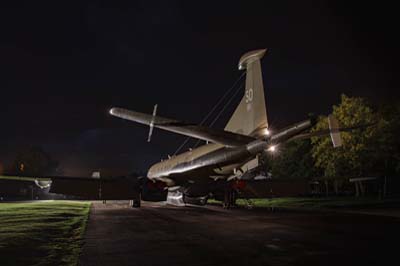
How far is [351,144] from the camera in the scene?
135 ft

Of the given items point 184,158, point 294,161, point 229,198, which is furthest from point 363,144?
point 184,158

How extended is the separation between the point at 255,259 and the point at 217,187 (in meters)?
17.5

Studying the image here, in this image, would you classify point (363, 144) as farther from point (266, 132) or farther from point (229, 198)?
point (266, 132)

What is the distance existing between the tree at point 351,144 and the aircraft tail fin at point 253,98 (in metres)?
22.3

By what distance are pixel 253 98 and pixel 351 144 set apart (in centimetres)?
2374

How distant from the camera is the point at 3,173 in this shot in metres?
30.8

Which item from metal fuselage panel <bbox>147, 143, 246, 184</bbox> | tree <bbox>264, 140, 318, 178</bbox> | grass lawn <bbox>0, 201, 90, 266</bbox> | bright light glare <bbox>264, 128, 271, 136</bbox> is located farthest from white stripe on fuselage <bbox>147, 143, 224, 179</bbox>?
tree <bbox>264, 140, 318, 178</bbox>

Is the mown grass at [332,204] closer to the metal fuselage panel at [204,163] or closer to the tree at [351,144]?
the tree at [351,144]

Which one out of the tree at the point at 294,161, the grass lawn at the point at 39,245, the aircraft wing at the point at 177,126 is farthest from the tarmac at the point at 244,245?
the tree at the point at 294,161

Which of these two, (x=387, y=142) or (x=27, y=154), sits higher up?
(x=27, y=154)

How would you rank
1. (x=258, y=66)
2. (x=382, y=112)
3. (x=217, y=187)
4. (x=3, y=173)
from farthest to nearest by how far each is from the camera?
(x=382, y=112) → (x=3, y=173) → (x=217, y=187) → (x=258, y=66)

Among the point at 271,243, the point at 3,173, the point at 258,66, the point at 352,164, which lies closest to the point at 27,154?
the point at 3,173

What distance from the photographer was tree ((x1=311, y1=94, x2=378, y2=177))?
4047 cm

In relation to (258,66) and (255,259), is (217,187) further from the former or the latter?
(255,259)
